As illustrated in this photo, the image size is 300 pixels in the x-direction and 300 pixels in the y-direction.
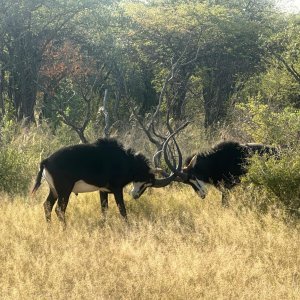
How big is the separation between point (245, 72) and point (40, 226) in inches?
602

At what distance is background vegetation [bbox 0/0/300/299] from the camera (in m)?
5.03

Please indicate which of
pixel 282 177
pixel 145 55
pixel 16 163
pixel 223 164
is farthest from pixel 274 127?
pixel 145 55

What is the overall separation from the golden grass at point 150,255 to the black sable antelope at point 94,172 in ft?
1.29

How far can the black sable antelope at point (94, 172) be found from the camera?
7.24 m

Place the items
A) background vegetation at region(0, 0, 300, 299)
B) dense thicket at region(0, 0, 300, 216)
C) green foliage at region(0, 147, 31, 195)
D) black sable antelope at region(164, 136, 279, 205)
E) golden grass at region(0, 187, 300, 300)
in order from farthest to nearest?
dense thicket at region(0, 0, 300, 216)
green foliage at region(0, 147, 31, 195)
black sable antelope at region(164, 136, 279, 205)
background vegetation at region(0, 0, 300, 299)
golden grass at region(0, 187, 300, 300)

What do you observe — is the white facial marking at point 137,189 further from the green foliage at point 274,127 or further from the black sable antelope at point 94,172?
the green foliage at point 274,127

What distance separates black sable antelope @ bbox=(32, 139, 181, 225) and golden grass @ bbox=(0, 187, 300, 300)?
394 millimetres

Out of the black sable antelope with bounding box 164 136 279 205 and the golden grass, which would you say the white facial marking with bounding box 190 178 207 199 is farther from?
the golden grass

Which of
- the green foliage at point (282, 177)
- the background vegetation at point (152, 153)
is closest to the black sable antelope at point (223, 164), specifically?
the background vegetation at point (152, 153)

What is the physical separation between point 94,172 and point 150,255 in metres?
2.21

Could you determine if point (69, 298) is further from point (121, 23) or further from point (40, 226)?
point (121, 23)

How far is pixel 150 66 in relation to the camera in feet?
72.3

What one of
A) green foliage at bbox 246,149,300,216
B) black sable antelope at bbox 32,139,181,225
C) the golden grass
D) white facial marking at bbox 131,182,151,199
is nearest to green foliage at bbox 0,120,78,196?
the golden grass

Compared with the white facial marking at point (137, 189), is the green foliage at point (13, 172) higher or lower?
lower
